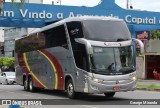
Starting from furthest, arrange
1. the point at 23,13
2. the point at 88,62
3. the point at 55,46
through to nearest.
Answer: the point at 23,13 → the point at 55,46 → the point at 88,62

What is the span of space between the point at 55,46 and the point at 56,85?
204 cm

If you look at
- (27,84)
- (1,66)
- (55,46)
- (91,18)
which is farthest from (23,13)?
(1,66)

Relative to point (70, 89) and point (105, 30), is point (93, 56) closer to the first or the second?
point (105, 30)

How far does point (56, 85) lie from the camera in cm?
2242

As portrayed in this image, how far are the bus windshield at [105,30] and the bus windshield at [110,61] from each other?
1.62ft

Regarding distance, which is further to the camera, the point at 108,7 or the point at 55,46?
the point at 108,7

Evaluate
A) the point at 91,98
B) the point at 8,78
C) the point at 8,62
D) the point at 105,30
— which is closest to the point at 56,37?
the point at 91,98

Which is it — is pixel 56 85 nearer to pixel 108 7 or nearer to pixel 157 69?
pixel 108 7

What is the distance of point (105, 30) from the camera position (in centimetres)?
1906

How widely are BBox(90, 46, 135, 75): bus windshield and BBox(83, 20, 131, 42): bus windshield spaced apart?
1.62ft

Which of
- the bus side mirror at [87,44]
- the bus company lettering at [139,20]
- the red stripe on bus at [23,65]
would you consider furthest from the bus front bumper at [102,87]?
the bus company lettering at [139,20]

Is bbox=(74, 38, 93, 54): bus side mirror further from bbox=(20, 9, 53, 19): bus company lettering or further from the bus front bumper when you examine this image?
bbox=(20, 9, 53, 19): bus company lettering

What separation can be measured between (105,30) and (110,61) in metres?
1.43

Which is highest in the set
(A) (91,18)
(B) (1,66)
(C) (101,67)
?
(A) (91,18)
